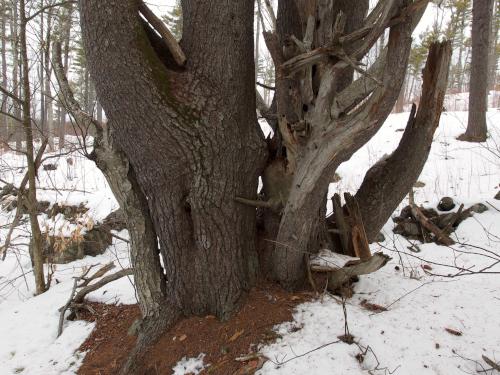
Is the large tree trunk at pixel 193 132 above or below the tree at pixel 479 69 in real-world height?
below

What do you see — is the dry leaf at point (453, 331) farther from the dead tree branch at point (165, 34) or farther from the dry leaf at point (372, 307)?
the dead tree branch at point (165, 34)

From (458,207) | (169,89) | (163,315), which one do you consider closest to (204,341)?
(163,315)

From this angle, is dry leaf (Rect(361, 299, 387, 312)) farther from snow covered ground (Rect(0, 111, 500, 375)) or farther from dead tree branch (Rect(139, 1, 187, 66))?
dead tree branch (Rect(139, 1, 187, 66))

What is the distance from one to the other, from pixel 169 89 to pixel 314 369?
1.75m

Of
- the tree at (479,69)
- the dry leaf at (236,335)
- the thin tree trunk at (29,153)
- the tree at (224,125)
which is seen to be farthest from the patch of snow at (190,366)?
the tree at (479,69)

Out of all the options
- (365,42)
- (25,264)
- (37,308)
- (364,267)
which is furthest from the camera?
(25,264)

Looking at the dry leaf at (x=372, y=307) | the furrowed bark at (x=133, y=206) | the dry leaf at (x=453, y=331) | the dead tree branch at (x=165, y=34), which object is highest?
the dead tree branch at (x=165, y=34)

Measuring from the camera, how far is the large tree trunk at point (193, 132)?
1.91m

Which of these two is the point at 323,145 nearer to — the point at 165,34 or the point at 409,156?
the point at 409,156

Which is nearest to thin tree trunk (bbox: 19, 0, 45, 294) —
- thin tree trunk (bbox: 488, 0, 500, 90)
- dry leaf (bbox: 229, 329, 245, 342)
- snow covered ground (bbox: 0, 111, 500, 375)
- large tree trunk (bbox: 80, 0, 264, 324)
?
snow covered ground (bbox: 0, 111, 500, 375)

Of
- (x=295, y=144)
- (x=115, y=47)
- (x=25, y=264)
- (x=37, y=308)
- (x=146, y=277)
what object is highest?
(x=115, y=47)

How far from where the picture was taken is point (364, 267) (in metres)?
2.31

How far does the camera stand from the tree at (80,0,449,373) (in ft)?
6.29

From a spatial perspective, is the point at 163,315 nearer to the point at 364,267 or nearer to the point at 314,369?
the point at 314,369
